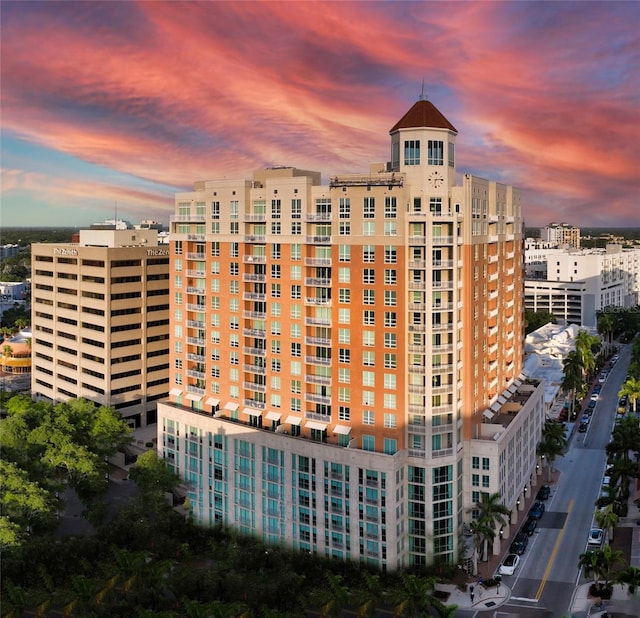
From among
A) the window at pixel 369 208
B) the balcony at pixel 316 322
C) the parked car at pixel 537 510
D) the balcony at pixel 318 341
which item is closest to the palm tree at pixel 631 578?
the parked car at pixel 537 510

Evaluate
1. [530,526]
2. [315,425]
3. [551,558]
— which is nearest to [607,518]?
[551,558]

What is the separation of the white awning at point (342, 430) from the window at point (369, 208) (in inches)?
1011

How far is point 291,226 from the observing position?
90.1m

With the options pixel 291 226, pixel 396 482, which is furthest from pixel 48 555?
pixel 291 226

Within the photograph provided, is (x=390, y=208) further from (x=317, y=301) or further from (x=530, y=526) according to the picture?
(x=530, y=526)

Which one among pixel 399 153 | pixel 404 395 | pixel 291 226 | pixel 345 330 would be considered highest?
pixel 399 153

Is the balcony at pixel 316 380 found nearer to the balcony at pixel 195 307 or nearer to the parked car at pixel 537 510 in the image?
the balcony at pixel 195 307

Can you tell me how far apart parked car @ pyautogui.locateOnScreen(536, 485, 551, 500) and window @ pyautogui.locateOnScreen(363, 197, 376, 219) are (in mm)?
52862

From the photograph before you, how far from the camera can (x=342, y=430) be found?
86.6 m

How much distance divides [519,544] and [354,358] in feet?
107

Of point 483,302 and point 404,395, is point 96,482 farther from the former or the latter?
point 483,302

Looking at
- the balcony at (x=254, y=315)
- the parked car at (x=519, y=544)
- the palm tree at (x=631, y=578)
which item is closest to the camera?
the palm tree at (x=631, y=578)

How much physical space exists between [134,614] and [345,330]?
38778mm

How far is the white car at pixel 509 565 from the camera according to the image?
Answer: 84.2 metres
